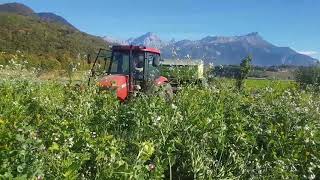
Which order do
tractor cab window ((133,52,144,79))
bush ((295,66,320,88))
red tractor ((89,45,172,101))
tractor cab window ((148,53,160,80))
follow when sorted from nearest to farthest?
bush ((295,66,320,88)) → red tractor ((89,45,172,101)) → tractor cab window ((133,52,144,79)) → tractor cab window ((148,53,160,80))

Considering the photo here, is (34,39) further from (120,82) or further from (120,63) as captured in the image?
(120,82)

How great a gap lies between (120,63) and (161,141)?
898 centimetres

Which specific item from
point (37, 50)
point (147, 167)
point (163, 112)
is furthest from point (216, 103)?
point (37, 50)

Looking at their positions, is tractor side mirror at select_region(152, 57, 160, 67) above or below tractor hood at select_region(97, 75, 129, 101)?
above

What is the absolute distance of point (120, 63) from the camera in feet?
48.3

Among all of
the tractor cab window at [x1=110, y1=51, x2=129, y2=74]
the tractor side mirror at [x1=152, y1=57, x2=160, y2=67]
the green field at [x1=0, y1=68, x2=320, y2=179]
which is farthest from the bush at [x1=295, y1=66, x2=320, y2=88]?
the tractor cab window at [x1=110, y1=51, x2=129, y2=74]

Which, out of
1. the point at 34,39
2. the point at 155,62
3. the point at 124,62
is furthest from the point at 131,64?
the point at 34,39

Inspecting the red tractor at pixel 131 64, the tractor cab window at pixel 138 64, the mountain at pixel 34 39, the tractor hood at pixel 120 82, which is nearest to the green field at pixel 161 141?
the tractor hood at pixel 120 82

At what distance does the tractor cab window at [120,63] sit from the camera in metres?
14.6

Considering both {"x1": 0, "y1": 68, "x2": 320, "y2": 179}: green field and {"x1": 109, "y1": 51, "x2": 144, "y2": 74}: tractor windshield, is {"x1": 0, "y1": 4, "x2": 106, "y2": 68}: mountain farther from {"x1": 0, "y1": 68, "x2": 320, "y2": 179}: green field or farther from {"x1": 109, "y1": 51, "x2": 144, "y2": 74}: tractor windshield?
{"x1": 0, "y1": 68, "x2": 320, "y2": 179}: green field

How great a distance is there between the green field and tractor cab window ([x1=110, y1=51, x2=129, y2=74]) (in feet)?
20.1

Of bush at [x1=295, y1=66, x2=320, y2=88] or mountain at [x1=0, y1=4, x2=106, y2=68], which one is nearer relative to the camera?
bush at [x1=295, y1=66, x2=320, y2=88]

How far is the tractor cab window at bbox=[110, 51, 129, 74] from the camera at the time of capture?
14609mm

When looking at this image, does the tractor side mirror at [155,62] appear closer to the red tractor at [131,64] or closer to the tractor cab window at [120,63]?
the red tractor at [131,64]
